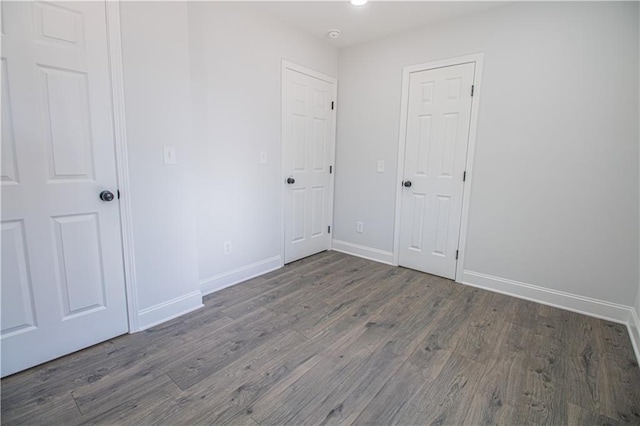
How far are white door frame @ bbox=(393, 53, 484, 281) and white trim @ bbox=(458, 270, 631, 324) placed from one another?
199 millimetres

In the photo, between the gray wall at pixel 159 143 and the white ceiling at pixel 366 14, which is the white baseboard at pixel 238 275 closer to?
the gray wall at pixel 159 143

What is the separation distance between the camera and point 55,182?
1.72 meters

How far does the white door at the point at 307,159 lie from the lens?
10.8 feet

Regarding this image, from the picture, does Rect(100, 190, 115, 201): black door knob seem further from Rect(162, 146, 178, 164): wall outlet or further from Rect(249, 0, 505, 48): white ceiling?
Rect(249, 0, 505, 48): white ceiling

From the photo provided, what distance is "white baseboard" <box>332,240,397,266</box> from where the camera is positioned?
142 inches

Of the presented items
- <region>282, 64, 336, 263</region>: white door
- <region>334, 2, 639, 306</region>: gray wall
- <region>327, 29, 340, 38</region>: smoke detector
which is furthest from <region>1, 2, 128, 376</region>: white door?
<region>334, 2, 639, 306</region>: gray wall

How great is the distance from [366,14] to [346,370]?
2.94 meters

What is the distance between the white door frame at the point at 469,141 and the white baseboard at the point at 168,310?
84.9 inches

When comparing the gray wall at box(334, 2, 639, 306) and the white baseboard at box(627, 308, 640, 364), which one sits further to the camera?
the gray wall at box(334, 2, 639, 306)

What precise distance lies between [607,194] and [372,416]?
240 cm

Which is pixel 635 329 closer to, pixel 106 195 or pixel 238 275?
pixel 238 275

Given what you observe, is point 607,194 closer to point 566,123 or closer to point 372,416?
point 566,123

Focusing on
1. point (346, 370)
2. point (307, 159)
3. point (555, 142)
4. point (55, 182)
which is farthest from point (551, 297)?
point (55, 182)

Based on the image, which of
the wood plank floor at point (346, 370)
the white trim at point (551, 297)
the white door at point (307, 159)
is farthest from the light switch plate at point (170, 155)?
the white trim at point (551, 297)
